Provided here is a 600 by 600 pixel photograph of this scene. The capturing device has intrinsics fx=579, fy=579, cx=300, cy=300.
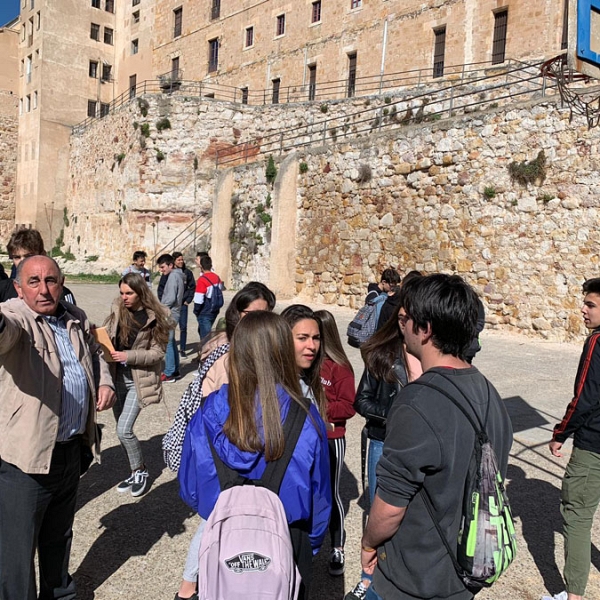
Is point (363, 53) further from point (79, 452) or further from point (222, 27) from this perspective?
point (79, 452)

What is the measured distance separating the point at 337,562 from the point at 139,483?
1.75 meters

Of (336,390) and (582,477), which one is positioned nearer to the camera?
(582,477)

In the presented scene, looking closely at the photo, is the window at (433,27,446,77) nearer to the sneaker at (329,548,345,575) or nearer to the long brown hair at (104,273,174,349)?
the long brown hair at (104,273,174,349)

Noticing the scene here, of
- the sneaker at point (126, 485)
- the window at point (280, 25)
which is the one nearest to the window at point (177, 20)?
the window at point (280, 25)

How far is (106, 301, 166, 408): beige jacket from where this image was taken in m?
4.52

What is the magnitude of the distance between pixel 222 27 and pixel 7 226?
1946cm

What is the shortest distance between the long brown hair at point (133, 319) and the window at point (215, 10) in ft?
114

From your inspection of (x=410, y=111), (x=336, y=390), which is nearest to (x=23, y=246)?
(x=336, y=390)

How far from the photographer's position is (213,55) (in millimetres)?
35438

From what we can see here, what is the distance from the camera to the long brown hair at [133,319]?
4.62 meters

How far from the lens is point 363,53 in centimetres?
2739

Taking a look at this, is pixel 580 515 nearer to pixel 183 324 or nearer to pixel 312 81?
pixel 183 324

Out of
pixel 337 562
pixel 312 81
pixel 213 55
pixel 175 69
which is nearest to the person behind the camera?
pixel 337 562

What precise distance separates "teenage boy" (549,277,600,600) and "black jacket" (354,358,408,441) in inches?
37.7
